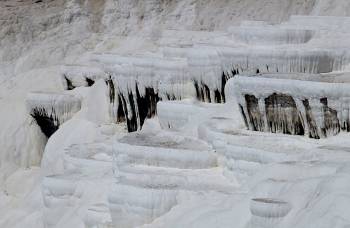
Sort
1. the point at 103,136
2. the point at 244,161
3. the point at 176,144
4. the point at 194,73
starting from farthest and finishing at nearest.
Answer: the point at 103,136
the point at 194,73
the point at 176,144
the point at 244,161

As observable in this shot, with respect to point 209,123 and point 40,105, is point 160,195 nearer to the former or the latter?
point 209,123

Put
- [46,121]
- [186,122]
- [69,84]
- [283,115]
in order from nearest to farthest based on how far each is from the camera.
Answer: [283,115] < [186,122] < [46,121] < [69,84]

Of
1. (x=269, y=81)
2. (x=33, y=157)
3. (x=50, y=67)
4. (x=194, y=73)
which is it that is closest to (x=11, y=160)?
(x=33, y=157)

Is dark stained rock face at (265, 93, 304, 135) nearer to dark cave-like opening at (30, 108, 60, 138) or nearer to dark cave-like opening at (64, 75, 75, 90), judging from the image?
dark cave-like opening at (30, 108, 60, 138)

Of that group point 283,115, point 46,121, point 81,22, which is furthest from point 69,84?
point 283,115

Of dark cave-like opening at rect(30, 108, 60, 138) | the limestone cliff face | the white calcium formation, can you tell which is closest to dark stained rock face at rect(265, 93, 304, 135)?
the white calcium formation

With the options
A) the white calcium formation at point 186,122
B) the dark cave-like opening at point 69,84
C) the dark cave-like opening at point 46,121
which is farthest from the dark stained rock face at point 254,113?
the dark cave-like opening at point 69,84

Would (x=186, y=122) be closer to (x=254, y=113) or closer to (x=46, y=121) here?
(x=254, y=113)

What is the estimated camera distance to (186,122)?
1623 cm

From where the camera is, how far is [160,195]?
40.5ft

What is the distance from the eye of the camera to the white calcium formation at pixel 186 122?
11305mm

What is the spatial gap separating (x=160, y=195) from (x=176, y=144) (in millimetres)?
1681

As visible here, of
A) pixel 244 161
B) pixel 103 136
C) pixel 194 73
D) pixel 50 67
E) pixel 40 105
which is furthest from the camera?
pixel 50 67

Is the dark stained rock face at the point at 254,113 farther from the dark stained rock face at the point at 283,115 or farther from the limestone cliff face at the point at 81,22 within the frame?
the limestone cliff face at the point at 81,22
